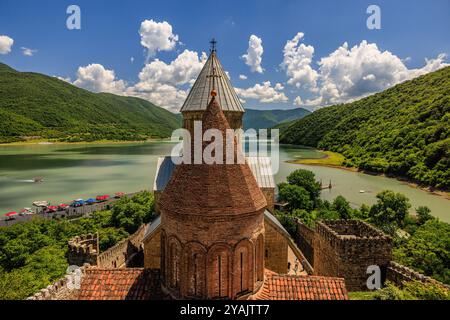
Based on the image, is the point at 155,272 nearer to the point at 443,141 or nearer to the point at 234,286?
the point at 234,286

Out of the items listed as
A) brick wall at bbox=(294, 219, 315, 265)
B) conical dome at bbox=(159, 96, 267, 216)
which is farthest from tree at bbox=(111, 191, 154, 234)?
conical dome at bbox=(159, 96, 267, 216)

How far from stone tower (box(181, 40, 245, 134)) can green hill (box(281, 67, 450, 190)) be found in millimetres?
32970

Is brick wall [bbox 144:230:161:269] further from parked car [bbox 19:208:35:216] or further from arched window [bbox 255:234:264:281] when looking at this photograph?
parked car [bbox 19:208:35:216]

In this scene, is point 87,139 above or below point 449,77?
below

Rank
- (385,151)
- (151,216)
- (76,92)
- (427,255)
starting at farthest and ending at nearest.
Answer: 1. (76,92)
2. (385,151)
3. (151,216)
4. (427,255)

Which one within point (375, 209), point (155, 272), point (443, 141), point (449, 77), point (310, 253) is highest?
point (449, 77)

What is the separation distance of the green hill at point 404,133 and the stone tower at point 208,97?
3297cm

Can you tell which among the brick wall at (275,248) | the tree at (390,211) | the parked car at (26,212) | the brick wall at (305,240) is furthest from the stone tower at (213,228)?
the parked car at (26,212)

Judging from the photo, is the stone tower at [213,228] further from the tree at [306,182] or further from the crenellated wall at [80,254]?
the tree at [306,182]

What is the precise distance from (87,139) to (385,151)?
103699mm

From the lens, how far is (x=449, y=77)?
63.0 m

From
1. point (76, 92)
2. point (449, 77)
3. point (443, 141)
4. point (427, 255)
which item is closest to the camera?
point (427, 255)

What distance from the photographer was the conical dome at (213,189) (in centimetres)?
614

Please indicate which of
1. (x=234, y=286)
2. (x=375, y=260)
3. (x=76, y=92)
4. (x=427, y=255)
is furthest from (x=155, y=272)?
(x=76, y=92)
